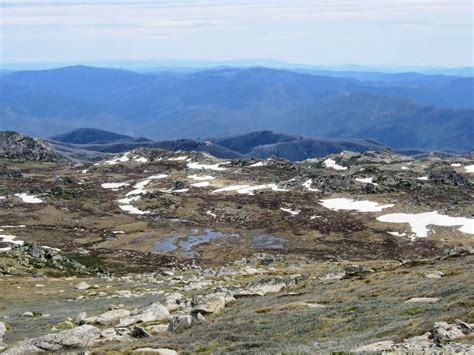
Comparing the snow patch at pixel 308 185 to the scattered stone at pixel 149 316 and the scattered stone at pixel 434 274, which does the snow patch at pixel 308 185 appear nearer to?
the scattered stone at pixel 434 274

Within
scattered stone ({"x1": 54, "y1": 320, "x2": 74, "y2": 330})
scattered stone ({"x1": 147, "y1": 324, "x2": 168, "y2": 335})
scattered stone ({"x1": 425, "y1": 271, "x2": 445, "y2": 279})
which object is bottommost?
scattered stone ({"x1": 54, "y1": 320, "x2": 74, "y2": 330})

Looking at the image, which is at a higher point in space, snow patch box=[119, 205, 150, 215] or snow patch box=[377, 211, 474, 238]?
snow patch box=[377, 211, 474, 238]

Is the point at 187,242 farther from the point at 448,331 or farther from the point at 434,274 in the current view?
the point at 448,331

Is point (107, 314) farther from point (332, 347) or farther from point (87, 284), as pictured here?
point (87, 284)

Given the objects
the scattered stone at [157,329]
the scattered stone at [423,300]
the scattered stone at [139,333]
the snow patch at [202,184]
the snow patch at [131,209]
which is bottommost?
the snow patch at [131,209]

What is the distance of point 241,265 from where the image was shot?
82.1m

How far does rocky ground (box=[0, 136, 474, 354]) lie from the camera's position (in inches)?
1141

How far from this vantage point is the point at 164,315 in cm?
3812

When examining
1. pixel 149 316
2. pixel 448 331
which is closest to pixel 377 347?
pixel 448 331

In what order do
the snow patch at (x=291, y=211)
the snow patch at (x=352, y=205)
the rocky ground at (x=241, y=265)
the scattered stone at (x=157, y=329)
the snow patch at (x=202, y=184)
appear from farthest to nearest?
the snow patch at (x=202, y=184)
the snow patch at (x=352, y=205)
the snow patch at (x=291, y=211)
the scattered stone at (x=157, y=329)
the rocky ground at (x=241, y=265)

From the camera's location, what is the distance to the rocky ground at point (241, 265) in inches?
1141

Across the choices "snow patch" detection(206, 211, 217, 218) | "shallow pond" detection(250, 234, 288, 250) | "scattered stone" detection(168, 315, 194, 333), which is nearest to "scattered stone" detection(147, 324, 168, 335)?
"scattered stone" detection(168, 315, 194, 333)

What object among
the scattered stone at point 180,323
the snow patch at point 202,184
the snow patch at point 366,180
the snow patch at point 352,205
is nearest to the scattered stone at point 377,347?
the scattered stone at point 180,323

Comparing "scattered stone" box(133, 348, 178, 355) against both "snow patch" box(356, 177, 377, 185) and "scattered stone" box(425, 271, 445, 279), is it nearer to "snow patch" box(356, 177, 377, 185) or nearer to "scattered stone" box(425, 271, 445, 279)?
"scattered stone" box(425, 271, 445, 279)
